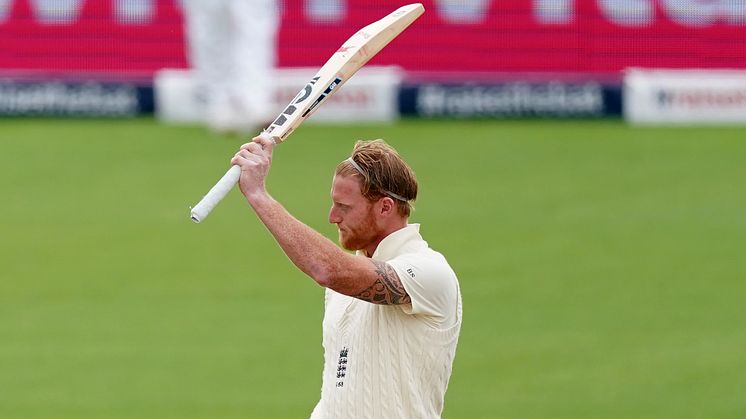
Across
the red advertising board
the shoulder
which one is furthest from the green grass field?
the shoulder

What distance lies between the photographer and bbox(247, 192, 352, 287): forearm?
5.29 metres

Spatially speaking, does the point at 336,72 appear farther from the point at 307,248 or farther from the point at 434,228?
the point at 434,228

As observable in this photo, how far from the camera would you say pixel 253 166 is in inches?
210

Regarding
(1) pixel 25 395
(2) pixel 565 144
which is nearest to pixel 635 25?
(2) pixel 565 144

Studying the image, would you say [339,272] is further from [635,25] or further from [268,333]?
[635,25]

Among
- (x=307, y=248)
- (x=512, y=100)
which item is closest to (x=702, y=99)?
(x=512, y=100)

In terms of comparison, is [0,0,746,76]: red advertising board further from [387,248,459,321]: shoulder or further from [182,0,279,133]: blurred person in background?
[387,248,459,321]: shoulder

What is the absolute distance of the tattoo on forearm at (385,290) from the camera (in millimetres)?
5461

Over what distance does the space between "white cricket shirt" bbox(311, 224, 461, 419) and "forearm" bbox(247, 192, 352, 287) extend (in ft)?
1.06

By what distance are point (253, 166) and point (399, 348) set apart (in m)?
0.87

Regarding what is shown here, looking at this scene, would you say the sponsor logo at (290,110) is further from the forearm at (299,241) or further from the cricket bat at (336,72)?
the forearm at (299,241)

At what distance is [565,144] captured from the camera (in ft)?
55.2

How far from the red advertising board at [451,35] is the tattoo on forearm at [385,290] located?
12400 mm

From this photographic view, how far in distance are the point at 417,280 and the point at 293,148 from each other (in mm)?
11291
